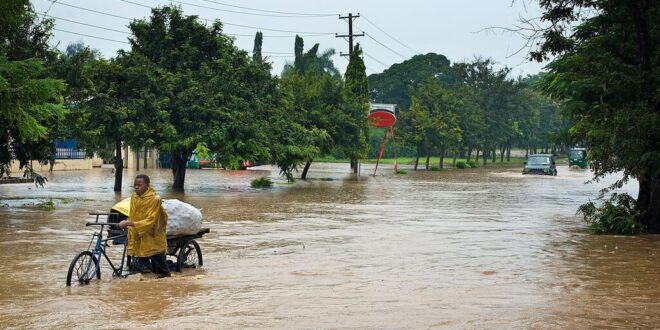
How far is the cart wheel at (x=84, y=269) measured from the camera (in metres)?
11.8

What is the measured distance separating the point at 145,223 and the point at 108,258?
1278 mm

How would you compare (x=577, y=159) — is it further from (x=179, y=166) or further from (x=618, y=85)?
(x=618, y=85)

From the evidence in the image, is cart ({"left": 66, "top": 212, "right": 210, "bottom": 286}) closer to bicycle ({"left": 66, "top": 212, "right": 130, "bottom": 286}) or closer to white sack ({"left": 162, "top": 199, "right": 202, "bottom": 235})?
bicycle ({"left": 66, "top": 212, "right": 130, "bottom": 286})

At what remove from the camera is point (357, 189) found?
40.3m

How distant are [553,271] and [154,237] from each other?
6579mm

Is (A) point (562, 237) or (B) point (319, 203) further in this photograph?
(B) point (319, 203)

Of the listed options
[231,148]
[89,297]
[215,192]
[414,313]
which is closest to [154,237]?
[89,297]

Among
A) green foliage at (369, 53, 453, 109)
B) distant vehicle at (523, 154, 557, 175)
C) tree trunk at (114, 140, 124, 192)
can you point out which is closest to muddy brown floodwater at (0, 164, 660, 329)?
tree trunk at (114, 140, 124, 192)

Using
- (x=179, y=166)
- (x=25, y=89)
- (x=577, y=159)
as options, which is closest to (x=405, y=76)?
(x=577, y=159)

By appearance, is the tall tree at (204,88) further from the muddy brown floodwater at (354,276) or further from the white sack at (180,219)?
the white sack at (180,219)

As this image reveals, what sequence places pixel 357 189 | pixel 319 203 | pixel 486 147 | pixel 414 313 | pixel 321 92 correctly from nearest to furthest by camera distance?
pixel 414 313, pixel 319 203, pixel 357 189, pixel 321 92, pixel 486 147

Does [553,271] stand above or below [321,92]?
below

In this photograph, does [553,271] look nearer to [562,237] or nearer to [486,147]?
[562,237]

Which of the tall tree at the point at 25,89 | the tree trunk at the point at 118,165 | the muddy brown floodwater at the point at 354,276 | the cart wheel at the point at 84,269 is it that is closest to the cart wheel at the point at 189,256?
the muddy brown floodwater at the point at 354,276
